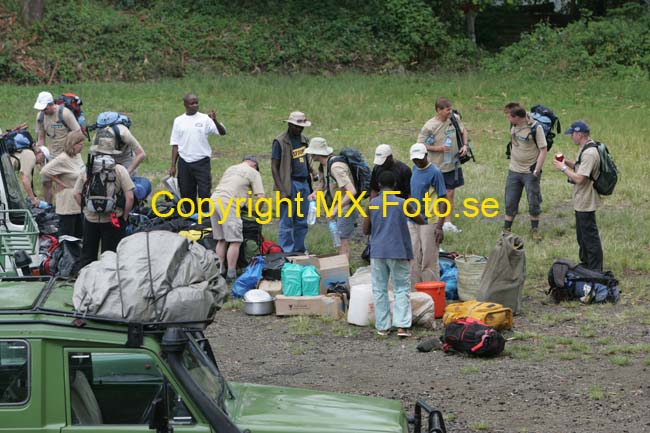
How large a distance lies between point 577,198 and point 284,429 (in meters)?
7.53

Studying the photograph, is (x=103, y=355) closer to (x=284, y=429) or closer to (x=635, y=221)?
(x=284, y=429)

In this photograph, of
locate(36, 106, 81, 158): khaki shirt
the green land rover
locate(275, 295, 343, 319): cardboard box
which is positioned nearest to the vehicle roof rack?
the green land rover

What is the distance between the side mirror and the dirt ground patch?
3435mm

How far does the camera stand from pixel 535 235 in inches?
576

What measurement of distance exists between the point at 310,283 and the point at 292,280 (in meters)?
0.20

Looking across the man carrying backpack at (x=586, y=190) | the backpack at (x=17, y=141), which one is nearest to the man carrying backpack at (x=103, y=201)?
the backpack at (x=17, y=141)

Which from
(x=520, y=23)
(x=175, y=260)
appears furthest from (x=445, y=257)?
(x=520, y=23)

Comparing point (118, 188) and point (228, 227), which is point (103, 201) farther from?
point (228, 227)

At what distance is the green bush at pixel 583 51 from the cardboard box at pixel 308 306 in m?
19.6

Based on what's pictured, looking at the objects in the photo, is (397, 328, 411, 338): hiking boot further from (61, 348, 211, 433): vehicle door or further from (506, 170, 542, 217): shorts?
(61, 348, 211, 433): vehicle door

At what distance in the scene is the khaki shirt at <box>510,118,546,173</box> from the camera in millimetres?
14008

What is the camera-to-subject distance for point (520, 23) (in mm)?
38500

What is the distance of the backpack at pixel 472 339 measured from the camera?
32.9ft

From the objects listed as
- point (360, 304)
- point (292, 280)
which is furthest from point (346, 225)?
point (360, 304)
